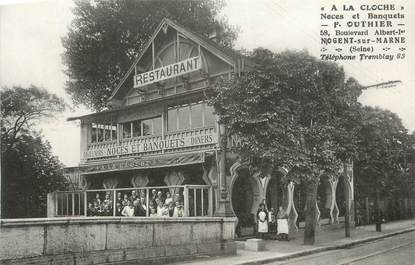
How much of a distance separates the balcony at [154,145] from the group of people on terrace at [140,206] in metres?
1.84

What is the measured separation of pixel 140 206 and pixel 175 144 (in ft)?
15.4

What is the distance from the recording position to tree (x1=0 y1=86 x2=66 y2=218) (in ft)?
61.8

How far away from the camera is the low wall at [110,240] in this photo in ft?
32.2

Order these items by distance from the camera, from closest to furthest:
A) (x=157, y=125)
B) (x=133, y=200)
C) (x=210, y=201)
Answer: (x=210, y=201) → (x=133, y=200) → (x=157, y=125)

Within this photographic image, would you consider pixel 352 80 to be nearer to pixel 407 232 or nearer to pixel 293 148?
pixel 293 148

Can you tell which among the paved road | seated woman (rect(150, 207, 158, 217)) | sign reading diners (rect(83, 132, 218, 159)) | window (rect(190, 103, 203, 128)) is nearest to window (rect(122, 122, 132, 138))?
sign reading diners (rect(83, 132, 218, 159))

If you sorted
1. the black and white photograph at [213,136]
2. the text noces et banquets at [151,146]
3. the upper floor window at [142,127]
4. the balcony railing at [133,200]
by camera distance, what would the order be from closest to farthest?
the black and white photograph at [213,136] → the balcony railing at [133,200] → the text noces et banquets at [151,146] → the upper floor window at [142,127]

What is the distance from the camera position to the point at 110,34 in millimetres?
30250

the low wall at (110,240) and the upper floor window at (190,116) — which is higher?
the upper floor window at (190,116)

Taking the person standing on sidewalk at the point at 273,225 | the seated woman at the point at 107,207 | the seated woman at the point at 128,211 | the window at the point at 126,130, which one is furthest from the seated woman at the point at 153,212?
the window at the point at 126,130

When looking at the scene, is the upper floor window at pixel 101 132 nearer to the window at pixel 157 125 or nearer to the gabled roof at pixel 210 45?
the window at pixel 157 125

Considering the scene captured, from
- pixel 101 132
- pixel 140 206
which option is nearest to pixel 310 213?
pixel 140 206

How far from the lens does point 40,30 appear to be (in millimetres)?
15203

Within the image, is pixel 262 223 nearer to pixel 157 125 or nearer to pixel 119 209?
pixel 119 209
